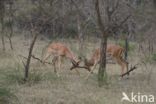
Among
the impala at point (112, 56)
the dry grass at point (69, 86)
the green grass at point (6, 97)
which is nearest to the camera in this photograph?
the green grass at point (6, 97)

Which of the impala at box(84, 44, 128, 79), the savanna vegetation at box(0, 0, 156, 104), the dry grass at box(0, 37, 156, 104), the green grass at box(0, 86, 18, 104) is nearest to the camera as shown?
the green grass at box(0, 86, 18, 104)

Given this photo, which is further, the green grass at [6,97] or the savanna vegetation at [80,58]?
the savanna vegetation at [80,58]

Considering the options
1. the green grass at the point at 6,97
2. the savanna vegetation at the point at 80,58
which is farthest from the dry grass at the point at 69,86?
the green grass at the point at 6,97

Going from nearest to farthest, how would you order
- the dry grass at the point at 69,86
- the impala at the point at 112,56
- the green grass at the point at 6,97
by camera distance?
the green grass at the point at 6,97 < the dry grass at the point at 69,86 < the impala at the point at 112,56

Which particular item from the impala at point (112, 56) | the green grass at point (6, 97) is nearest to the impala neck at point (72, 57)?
the impala at point (112, 56)

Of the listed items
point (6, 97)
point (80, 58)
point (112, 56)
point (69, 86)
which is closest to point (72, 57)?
point (112, 56)

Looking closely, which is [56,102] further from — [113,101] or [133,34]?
[133,34]

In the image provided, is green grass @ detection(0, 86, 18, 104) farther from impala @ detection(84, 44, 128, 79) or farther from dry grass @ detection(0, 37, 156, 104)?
impala @ detection(84, 44, 128, 79)

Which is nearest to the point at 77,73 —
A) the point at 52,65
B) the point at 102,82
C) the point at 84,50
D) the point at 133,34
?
the point at 52,65

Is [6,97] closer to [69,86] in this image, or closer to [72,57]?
[69,86]

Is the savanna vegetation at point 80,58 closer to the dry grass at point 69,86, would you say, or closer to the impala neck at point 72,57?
the dry grass at point 69,86

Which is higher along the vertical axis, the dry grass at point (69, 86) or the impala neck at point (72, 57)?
the impala neck at point (72, 57)

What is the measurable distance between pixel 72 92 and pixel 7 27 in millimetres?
12236

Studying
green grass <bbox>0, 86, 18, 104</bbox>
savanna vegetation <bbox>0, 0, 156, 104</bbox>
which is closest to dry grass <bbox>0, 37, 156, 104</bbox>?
savanna vegetation <bbox>0, 0, 156, 104</bbox>
